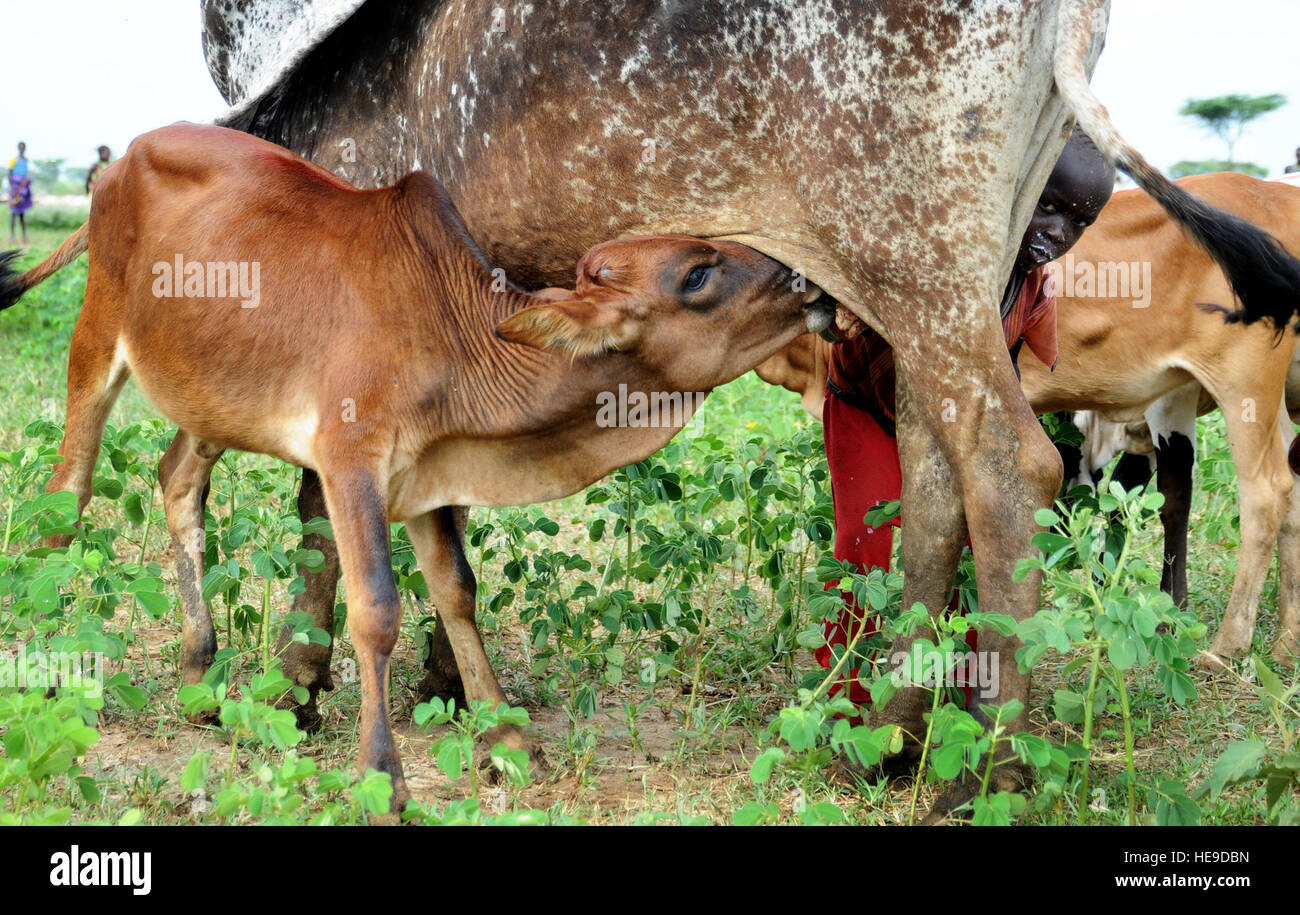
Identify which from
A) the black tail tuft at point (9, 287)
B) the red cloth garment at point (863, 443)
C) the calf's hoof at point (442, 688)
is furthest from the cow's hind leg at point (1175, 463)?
the black tail tuft at point (9, 287)

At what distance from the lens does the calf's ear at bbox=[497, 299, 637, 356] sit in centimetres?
314

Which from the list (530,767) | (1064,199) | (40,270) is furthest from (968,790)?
(40,270)

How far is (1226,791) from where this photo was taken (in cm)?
347

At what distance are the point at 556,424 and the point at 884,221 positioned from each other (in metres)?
0.98

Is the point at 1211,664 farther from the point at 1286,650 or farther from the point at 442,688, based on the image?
the point at 442,688

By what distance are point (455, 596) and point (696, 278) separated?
109 centimetres

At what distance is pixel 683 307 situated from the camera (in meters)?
Result: 3.33

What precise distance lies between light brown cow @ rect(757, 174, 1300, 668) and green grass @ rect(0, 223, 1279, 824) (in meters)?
0.26

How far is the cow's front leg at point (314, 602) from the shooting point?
404 cm

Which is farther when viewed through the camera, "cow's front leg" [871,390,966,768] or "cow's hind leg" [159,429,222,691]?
"cow's hind leg" [159,429,222,691]

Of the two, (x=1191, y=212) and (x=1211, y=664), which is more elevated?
(x=1191, y=212)

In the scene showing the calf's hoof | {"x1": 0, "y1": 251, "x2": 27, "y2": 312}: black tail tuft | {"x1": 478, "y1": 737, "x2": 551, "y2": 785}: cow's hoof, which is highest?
{"x1": 0, "y1": 251, "x2": 27, "y2": 312}: black tail tuft

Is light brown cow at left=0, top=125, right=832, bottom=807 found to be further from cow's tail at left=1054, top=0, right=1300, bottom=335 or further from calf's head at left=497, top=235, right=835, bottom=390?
cow's tail at left=1054, top=0, right=1300, bottom=335

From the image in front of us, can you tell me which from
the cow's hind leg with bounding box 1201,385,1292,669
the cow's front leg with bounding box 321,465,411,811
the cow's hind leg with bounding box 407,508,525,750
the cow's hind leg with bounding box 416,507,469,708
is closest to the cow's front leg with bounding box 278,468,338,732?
the cow's hind leg with bounding box 416,507,469,708
